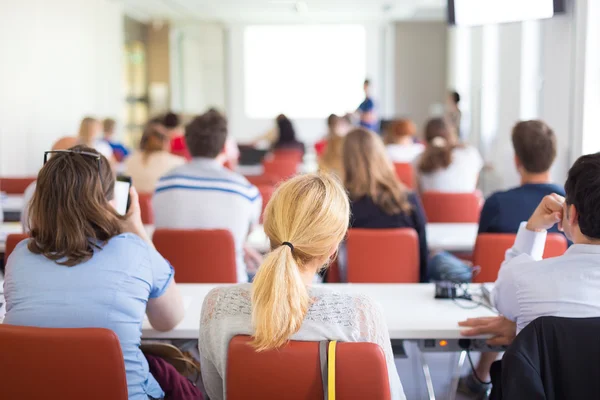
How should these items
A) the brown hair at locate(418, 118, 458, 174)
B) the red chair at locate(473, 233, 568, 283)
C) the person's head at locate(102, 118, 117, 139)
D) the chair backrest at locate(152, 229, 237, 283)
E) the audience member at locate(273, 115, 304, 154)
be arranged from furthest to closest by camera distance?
the person's head at locate(102, 118, 117, 139), the audience member at locate(273, 115, 304, 154), the brown hair at locate(418, 118, 458, 174), the chair backrest at locate(152, 229, 237, 283), the red chair at locate(473, 233, 568, 283)

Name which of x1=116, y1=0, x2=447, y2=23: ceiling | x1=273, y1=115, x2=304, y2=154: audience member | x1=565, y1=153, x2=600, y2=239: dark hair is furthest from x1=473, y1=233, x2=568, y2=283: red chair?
x1=116, y1=0, x2=447, y2=23: ceiling

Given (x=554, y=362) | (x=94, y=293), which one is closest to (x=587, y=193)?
(x=554, y=362)

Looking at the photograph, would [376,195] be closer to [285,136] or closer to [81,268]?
[81,268]

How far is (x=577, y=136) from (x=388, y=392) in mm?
3594

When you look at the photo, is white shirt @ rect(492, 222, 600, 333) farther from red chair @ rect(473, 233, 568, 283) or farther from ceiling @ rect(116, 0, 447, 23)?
ceiling @ rect(116, 0, 447, 23)

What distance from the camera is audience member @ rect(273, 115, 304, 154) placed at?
30.3 ft

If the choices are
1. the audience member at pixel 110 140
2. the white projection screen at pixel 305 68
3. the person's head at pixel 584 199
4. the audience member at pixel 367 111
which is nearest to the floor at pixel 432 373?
the person's head at pixel 584 199

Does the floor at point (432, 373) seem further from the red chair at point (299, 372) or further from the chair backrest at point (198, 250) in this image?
the red chair at point (299, 372)

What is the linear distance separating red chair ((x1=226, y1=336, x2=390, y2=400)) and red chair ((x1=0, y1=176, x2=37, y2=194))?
492 cm

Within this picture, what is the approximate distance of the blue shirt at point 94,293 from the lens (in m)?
1.83

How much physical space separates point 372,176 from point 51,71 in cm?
740

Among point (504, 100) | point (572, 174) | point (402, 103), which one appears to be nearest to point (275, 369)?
point (572, 174)

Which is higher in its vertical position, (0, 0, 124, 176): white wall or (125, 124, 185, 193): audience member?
(0, 0, 124, 176): white wall

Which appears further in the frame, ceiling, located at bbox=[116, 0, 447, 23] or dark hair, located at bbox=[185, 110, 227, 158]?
ceiling, located at bbox=[116, 0, 447, 23]
